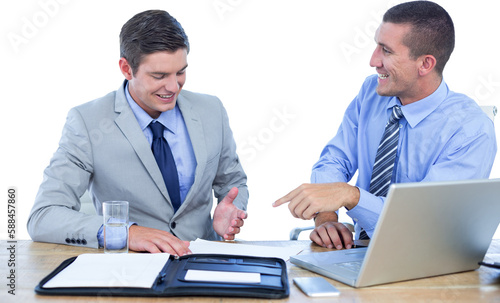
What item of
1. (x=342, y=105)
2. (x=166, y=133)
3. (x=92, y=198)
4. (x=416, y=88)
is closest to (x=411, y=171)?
(x=416, y=88)

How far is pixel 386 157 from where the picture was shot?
7.10 ft

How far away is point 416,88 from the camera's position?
7.28ft

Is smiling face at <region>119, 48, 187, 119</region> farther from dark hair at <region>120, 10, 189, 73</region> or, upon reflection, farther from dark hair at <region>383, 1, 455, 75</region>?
dark hair at <region>383, 1, 455, 75</region>

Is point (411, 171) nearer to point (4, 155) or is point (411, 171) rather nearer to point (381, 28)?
point (381, 28)

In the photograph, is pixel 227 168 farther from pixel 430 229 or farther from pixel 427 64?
pixel 430 229

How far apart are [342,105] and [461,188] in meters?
2.91

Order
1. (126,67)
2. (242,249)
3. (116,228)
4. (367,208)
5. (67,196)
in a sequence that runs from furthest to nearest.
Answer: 1. (126,67)
2. (67,196)
3. (367,208)
4. (242,249)
5. (116,228)

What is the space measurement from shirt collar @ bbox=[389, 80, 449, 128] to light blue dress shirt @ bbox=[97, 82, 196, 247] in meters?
0.95

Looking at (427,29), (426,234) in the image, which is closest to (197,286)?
(426,234)

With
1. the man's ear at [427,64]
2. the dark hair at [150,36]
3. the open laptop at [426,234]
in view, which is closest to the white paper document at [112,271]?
the open laptop at [426,234]

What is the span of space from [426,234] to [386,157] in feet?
2.88

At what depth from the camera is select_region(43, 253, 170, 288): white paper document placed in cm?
126

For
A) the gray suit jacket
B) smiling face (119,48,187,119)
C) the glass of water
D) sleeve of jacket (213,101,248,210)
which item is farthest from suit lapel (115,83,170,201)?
the glass of water

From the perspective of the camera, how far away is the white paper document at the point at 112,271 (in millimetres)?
1265
